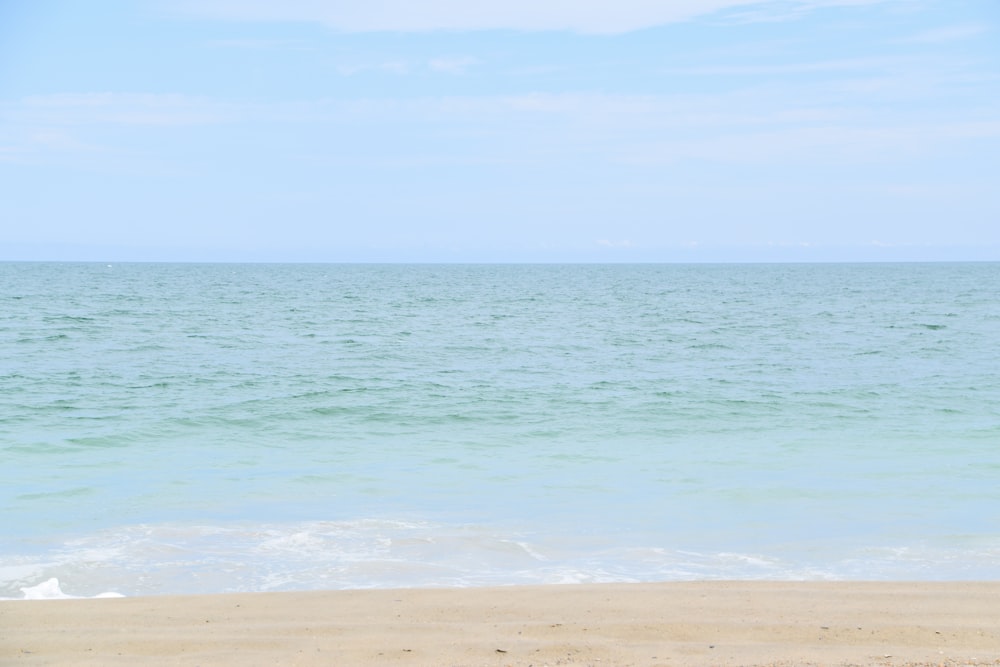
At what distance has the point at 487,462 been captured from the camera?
1221 centimetres

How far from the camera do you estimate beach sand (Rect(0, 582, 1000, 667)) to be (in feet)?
18.3

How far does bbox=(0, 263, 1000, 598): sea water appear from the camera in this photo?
7.93m

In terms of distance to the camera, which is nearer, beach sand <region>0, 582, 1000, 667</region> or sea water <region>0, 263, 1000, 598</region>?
beach sand <region>0, 582, 1000, 667</region>

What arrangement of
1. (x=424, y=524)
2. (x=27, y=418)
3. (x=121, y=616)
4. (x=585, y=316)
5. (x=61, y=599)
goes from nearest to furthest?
(x=121, y=616) < (x=61, y=599) < (x=424, y=524) < (x=27, y=418) < (x=585, y=316)

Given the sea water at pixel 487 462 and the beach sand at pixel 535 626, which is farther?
the sea water at pixel 487 462

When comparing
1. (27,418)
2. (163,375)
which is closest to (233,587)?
(27,418)

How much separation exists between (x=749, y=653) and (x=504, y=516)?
4.04 m

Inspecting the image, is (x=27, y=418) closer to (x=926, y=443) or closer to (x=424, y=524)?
(x=424, y=524)

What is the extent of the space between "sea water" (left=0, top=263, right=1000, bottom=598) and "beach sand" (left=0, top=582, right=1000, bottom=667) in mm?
612

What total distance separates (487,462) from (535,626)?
615 cm

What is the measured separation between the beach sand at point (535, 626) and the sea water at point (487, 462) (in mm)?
612

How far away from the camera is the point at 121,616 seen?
638cm

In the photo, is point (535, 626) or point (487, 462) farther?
point (487, 462)

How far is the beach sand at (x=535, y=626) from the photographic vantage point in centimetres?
559
